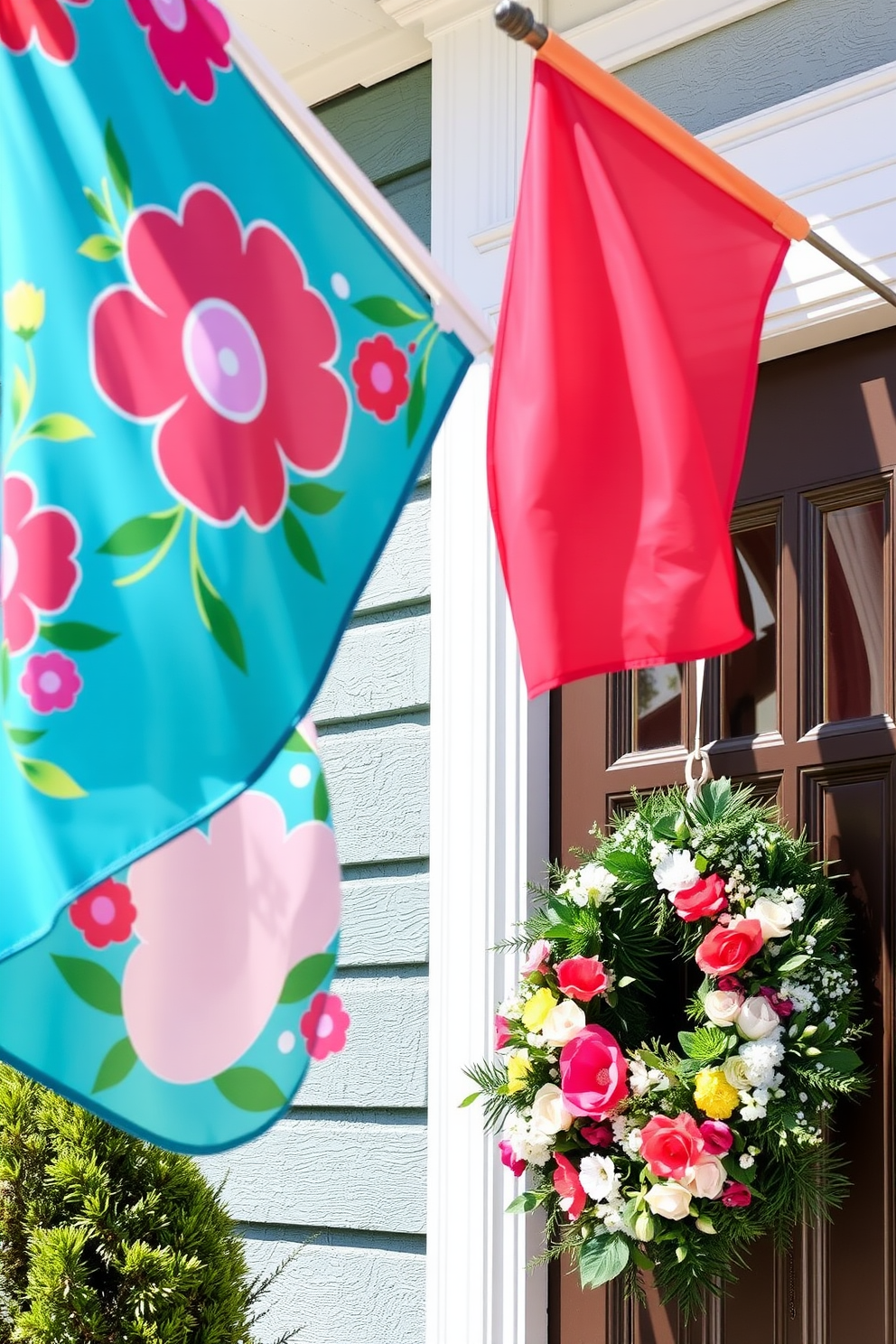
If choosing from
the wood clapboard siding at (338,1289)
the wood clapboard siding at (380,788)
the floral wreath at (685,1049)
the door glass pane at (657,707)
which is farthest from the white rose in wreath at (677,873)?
the wood clapboard siding at (338,1289)

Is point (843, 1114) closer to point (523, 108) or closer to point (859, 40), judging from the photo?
point (859, 40)

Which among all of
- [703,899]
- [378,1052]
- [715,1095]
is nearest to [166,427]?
[703,899]

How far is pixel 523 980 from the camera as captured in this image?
7.64ft

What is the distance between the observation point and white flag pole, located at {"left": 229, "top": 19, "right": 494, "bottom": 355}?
164 centimetres

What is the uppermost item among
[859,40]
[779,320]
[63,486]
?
[859,40]

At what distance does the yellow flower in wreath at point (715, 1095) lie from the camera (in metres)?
2.03

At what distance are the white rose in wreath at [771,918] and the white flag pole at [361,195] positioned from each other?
85 cm

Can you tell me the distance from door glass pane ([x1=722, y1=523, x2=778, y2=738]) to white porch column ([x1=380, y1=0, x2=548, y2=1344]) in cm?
40

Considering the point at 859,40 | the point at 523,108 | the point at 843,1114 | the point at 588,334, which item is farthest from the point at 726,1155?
the point at 523,108

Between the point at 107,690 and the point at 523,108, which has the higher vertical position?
the point at 523,108

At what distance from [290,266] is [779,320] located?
45.7 inches

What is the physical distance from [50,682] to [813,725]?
1.43m

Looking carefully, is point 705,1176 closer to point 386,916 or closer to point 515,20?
point 386,916

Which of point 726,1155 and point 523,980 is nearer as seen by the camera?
point 726,1155
